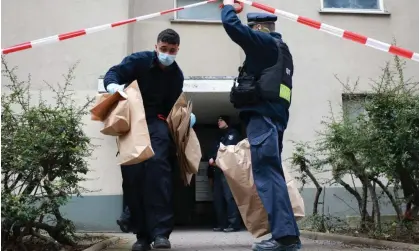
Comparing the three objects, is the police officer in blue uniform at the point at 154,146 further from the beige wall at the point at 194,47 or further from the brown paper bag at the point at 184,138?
the beige wall at the point at 194,47

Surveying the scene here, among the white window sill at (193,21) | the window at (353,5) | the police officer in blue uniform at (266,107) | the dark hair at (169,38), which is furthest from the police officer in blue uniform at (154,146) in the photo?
the window at (353,5)

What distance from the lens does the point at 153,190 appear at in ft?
12.5

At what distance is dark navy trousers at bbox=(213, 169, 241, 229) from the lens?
740 centimetres

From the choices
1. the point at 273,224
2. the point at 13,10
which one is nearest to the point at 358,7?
the point at 13,10

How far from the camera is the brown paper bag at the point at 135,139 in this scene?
Result: 11.0 ft

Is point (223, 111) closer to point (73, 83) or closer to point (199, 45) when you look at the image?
point (199, 45)

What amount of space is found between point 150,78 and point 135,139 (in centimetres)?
83

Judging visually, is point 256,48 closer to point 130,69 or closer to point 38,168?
point 130,69

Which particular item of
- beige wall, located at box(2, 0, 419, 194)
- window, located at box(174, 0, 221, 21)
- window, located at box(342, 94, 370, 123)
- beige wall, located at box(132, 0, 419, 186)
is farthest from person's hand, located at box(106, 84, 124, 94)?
window, located at box(174, 0, 221, 21)

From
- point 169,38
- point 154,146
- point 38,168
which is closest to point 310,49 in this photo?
point 169,38

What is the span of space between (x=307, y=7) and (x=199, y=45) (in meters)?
2.06

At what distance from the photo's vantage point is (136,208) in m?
3.88

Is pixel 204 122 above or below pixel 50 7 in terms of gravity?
below

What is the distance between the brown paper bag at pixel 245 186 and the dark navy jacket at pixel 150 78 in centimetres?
95
